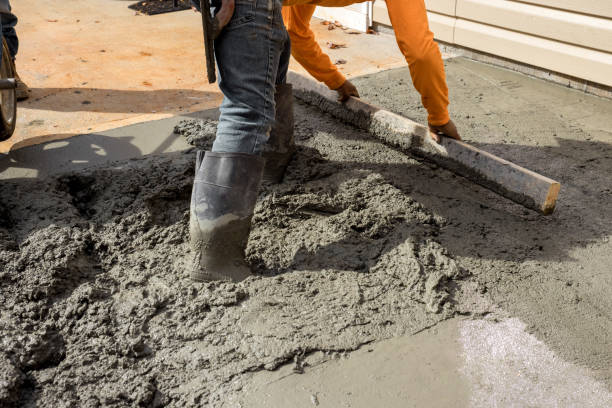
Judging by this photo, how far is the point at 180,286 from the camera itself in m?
2.07

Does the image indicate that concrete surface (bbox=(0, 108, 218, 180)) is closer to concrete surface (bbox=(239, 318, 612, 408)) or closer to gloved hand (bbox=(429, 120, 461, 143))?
gloved hand (bbox=(429, 120, 461, 143))

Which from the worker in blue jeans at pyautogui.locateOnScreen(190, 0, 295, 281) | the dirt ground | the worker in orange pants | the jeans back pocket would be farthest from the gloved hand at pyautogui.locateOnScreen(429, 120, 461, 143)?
the jeans back pocket

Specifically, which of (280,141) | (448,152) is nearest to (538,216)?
(448,152)

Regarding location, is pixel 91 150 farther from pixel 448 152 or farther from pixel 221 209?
pixel 448 152

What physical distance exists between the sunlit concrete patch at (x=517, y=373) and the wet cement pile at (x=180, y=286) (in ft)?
0.52

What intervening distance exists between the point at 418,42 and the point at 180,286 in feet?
4.94

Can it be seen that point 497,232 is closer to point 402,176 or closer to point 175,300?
point 402,176

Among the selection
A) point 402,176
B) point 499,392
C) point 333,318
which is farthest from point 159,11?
point 499,392

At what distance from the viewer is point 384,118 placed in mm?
3281

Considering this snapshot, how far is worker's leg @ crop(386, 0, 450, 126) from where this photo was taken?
247 centimetres

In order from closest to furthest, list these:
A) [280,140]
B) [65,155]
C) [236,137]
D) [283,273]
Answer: [236,137]
[283,273]
[280,140]
[65,155]

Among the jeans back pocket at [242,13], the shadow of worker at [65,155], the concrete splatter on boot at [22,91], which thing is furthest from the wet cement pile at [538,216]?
the concrete splatter on boot at [22,91]

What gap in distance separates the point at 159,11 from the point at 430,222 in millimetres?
5203

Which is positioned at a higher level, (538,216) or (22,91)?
(22,91)
